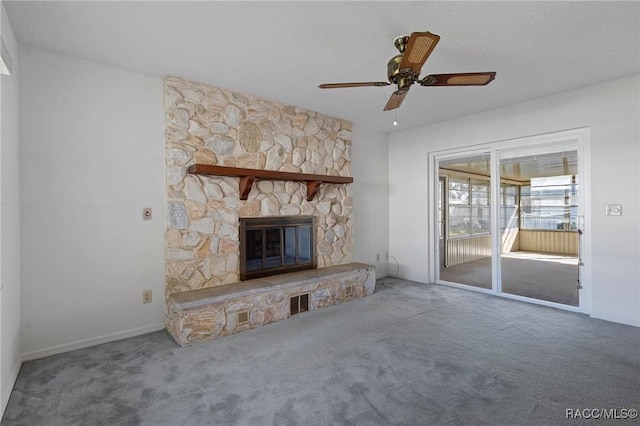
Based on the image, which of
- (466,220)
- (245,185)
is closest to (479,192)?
(466,220)

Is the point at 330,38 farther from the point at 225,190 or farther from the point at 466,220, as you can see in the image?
the point at 466,220

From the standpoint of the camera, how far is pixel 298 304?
144 inches

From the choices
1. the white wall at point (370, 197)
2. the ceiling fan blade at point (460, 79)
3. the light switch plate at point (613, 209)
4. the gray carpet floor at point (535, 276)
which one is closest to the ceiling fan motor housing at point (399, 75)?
the ceiling fan blade at point (460, 79)

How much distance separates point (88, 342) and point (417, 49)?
3.59 meters

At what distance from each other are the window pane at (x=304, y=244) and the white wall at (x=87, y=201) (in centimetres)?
173

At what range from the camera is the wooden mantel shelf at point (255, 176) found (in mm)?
3238

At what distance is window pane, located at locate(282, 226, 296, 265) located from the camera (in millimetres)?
4160

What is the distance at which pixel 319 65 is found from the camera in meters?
3.01

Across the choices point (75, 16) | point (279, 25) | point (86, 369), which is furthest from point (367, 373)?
point (75, 16)

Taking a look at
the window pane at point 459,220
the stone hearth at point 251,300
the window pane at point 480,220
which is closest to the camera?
the stone hearth at point 251,300

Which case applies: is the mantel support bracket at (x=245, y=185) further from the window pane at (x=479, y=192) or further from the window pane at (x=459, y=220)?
the window pane at (x=459, y=220)

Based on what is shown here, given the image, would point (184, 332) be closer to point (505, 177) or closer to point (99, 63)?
point (99, 63)

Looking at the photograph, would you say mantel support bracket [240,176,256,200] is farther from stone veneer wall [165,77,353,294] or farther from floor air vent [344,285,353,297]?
floor air vent [344,285,353,297]

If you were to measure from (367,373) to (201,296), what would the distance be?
1.69m
